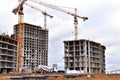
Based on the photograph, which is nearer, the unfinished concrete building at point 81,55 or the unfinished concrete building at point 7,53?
the unfinished concrete building at point 7,53

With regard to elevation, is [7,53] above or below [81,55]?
above

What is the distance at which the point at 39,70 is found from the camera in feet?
371

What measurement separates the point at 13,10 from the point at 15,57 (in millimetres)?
30725

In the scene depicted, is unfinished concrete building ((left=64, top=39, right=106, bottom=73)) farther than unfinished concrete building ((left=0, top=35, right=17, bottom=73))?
Yes

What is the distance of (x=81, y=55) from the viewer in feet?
516

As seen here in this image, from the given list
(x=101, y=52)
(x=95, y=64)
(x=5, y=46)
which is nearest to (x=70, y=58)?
(x=95, y=64)

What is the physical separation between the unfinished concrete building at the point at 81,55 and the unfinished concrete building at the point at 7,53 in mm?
31036

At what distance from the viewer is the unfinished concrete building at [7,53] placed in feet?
429

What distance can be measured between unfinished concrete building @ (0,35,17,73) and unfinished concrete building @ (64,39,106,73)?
31.0 meters

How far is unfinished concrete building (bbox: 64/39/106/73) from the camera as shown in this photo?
156 metres

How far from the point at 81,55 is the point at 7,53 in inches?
1690

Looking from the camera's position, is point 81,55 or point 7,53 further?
point 81,55

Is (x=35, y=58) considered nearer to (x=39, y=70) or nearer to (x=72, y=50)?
(x=72, y=50)

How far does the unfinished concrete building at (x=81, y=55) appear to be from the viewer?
155875 millimetres
